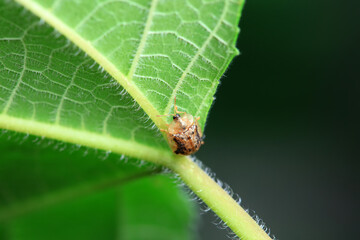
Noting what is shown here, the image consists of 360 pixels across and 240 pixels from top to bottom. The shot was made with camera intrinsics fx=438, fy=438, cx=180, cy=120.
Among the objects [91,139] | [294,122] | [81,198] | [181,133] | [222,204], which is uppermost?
[294,122]

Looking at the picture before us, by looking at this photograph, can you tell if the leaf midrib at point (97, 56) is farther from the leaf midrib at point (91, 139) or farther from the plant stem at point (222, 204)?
the plant stem at point (222, 204)

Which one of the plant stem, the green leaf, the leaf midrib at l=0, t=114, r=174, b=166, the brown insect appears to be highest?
the green leaf

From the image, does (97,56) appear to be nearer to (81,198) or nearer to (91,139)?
(91,139)

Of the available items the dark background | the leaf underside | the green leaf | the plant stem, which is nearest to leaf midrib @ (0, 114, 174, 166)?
the leaf underside

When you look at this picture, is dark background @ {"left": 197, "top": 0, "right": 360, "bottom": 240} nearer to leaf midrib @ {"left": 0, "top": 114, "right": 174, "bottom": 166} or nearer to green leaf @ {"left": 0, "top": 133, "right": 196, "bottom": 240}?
green leaf @ {"left": 0, "top": 133, "right": 196, "bottom": 240}

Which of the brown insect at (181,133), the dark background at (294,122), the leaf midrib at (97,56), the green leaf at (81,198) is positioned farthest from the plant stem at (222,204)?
the dark background at (294,122)

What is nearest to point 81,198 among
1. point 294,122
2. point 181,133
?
point 181,133
